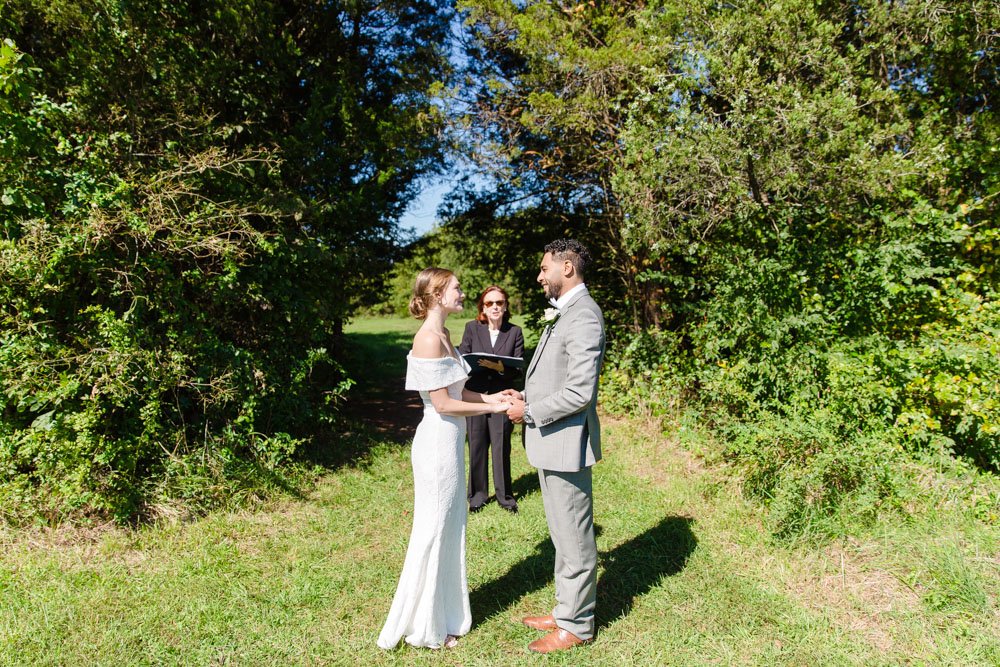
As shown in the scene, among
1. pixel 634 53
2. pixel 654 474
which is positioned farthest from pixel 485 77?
pixel 654 474

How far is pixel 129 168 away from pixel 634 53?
5681mm

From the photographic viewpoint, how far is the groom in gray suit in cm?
336

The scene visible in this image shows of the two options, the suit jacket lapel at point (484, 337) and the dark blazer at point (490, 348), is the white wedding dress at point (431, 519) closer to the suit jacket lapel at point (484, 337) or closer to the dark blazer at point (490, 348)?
the dark blazer at point (490, 348)

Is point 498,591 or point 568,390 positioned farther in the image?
point 498,591

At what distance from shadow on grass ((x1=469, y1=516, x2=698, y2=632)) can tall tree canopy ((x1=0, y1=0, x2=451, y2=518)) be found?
289cm

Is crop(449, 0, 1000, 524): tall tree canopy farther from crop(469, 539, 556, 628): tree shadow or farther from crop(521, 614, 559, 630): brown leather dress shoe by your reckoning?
crop(521, 614, 559, 630): brown leather dress shoe

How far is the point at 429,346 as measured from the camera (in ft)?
11.4

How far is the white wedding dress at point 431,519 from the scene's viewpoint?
3.52m

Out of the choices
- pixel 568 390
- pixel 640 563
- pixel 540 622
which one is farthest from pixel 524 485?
pixel 568 390

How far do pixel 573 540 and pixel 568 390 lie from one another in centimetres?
91

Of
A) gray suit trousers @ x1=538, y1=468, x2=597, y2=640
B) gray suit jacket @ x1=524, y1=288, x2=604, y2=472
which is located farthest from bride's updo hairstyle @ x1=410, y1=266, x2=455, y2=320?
gray suit trousers @ x1=538, y1=468, x2=597, y2=640

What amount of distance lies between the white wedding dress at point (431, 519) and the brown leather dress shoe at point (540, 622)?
0.57 m

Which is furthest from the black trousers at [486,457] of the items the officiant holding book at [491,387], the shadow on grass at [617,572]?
the shadow on grass at [617,572]

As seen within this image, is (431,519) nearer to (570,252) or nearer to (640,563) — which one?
(570,252)
